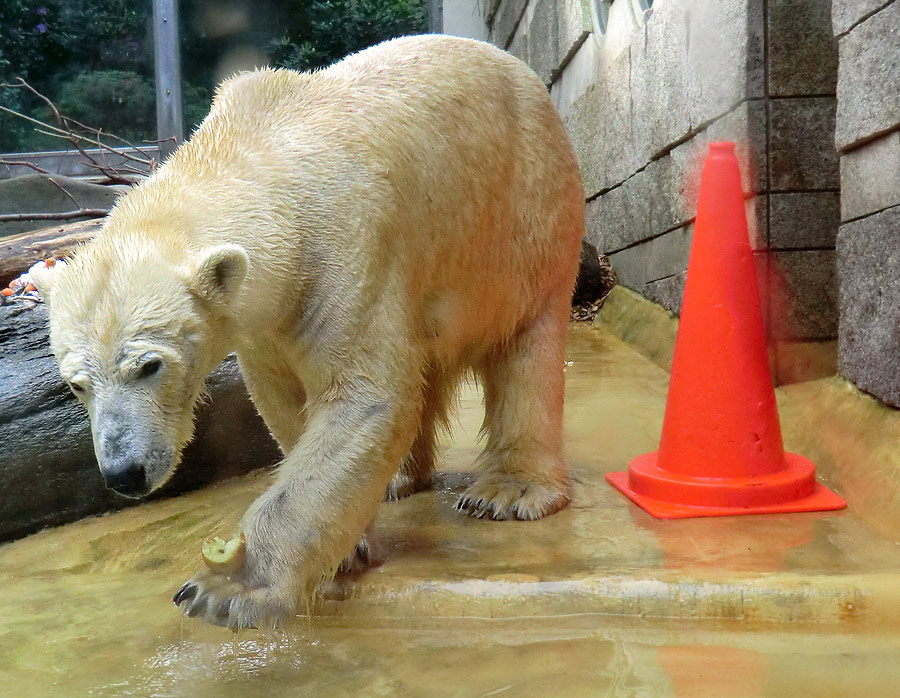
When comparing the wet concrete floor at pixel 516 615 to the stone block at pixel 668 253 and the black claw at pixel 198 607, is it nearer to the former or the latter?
the black claw at pixel 198 607

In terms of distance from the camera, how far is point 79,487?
3.51 metres

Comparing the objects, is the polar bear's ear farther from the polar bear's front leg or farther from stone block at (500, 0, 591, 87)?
stone block at (500, 0, 591, 87)

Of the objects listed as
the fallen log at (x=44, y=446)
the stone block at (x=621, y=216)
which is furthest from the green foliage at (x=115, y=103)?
the fallen log at (x=44, y=446)

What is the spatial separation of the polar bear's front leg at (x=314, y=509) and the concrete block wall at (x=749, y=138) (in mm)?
2304

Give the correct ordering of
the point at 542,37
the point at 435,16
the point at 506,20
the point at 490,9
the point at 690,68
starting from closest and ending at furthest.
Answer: the point at 690,68
the point at 542,37
the point at 435,16
the point at 506,20
the point at 490,9

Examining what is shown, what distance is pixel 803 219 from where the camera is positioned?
13.4 feet

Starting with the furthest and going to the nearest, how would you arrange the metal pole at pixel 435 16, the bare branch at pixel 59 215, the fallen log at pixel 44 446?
the metal pole at pixel 435 16
the bare branch at pixel 59 215
the fallen log at pixel 44 446

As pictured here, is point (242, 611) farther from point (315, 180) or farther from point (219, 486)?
point (219, 486)

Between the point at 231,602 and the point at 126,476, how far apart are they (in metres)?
0.41

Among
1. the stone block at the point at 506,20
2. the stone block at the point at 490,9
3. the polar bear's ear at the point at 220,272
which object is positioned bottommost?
the polar bear's ear at the point at 220,272

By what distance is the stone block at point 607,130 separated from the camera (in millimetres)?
6270

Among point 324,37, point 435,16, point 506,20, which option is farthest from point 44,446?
point 506,20

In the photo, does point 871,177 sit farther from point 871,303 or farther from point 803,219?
point 803,219

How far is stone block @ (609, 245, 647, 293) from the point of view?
6309 millimetres
